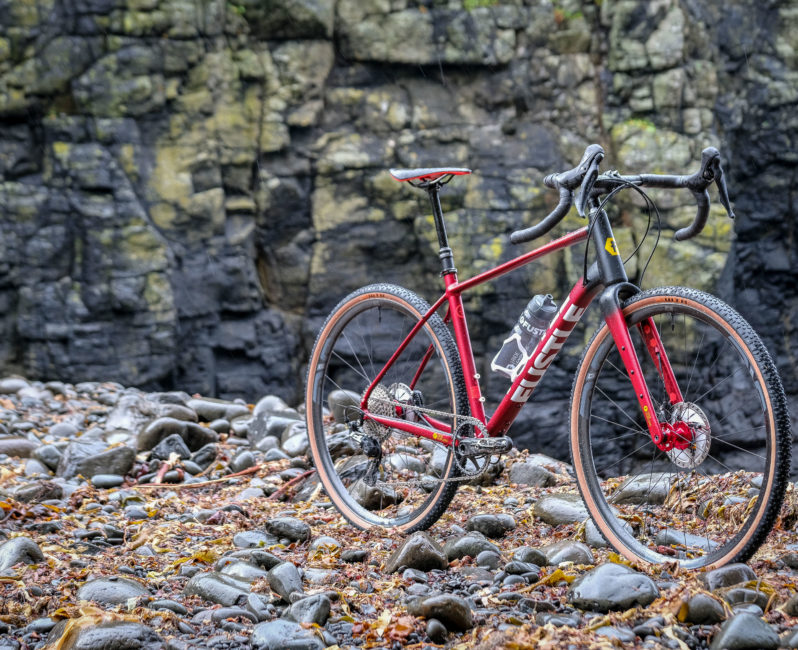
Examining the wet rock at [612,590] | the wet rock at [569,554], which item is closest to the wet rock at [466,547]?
the wet rock at [569,554]

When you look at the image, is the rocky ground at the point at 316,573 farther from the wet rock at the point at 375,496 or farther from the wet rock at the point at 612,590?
the wet rock at the point at 375,496

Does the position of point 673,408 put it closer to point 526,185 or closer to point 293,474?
point 293,474

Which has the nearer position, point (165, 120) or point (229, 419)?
point (229, 419)

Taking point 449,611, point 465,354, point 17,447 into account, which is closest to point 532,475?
point 465,354

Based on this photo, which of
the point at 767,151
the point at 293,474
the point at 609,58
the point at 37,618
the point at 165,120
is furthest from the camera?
the point at 767,151

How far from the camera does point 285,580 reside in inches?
95.1

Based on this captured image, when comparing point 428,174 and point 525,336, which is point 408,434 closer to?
point 525,336

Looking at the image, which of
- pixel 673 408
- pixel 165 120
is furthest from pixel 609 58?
pixel 673 408

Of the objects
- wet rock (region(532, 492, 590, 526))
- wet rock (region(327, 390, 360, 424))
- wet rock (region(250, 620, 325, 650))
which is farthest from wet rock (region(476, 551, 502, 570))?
wet rock (region(327, 390, 360, 424))

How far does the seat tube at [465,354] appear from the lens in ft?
9.50

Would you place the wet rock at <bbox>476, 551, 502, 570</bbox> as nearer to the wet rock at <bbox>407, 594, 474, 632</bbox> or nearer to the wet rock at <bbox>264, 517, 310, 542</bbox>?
the wet rock at <bbox>407, 594, 474, 632</bbox>

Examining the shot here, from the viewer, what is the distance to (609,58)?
11930 mm

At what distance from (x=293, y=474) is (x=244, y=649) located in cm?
220

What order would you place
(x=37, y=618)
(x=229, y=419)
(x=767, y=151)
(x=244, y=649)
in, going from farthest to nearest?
(x=767, y=151) → (x=229, y=419) → (x=37, y=618) → (x=244, y=649)
